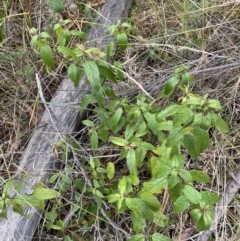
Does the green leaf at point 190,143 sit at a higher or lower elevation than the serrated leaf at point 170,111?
lower

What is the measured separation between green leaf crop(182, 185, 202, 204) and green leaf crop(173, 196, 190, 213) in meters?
0.02

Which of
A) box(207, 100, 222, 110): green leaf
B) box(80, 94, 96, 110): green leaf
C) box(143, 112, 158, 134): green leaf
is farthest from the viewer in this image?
box(80, 94, 96, 110): green leaf

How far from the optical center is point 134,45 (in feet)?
6.93

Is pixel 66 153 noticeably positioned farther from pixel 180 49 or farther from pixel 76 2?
pixel 76 2

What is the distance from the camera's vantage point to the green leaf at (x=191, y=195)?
1397mm

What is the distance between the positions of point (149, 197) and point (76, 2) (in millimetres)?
1306

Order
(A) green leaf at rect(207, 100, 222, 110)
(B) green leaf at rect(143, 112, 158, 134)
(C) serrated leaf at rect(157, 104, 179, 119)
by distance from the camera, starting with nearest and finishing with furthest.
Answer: (A) green leaf at rect(207, 100, 222, 110)
(C) serrated leaf at rect(157, 104, 179, 119)
(B) green leaf at rect(143, 112, 158, 134)

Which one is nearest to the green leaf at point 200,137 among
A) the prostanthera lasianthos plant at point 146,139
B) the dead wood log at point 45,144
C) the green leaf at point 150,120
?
the prostanthera lasianthos plant at point 146,139

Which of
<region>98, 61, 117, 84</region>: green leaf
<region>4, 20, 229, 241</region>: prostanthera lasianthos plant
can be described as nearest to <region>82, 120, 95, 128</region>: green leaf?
<region>4, 20, 229, 241</region>: prostanthera lasianthos plant

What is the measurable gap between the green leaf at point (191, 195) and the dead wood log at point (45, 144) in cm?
65

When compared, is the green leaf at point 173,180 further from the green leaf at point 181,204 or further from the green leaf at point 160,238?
the green leaf at point 160,238

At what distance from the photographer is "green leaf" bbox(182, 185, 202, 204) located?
1397 mm

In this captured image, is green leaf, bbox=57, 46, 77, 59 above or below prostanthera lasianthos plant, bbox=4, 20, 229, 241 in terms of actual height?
above

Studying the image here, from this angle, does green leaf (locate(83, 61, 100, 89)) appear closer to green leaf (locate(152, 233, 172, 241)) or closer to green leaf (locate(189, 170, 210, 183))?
green leaf (locate(189, 170, 210, 183))
